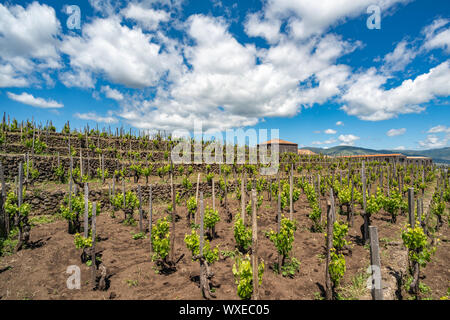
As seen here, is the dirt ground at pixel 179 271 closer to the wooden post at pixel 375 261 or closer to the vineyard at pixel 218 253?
the vineyard at pixel 218 253

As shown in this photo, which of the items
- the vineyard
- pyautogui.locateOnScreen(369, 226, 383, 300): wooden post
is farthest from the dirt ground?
pyautogui.locateOnScreen(369, 226, 383, 300): wooden post

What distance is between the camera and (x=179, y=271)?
6.82m

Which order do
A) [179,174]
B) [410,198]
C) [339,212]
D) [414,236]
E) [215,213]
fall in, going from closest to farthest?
[414,236] → [410,198] → [215,213] → [339,212] → [179,174]

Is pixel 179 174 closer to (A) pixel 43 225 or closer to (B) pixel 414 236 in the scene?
(A) pixel 43 225

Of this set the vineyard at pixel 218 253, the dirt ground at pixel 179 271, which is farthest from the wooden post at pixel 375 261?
the dirt ground at pixel 179 271

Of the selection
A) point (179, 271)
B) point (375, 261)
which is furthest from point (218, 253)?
point (375, 261)

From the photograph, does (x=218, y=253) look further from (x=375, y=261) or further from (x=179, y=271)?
(x=375, y=261)

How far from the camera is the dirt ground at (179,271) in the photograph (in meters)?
5.56

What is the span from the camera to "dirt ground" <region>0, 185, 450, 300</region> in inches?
219
